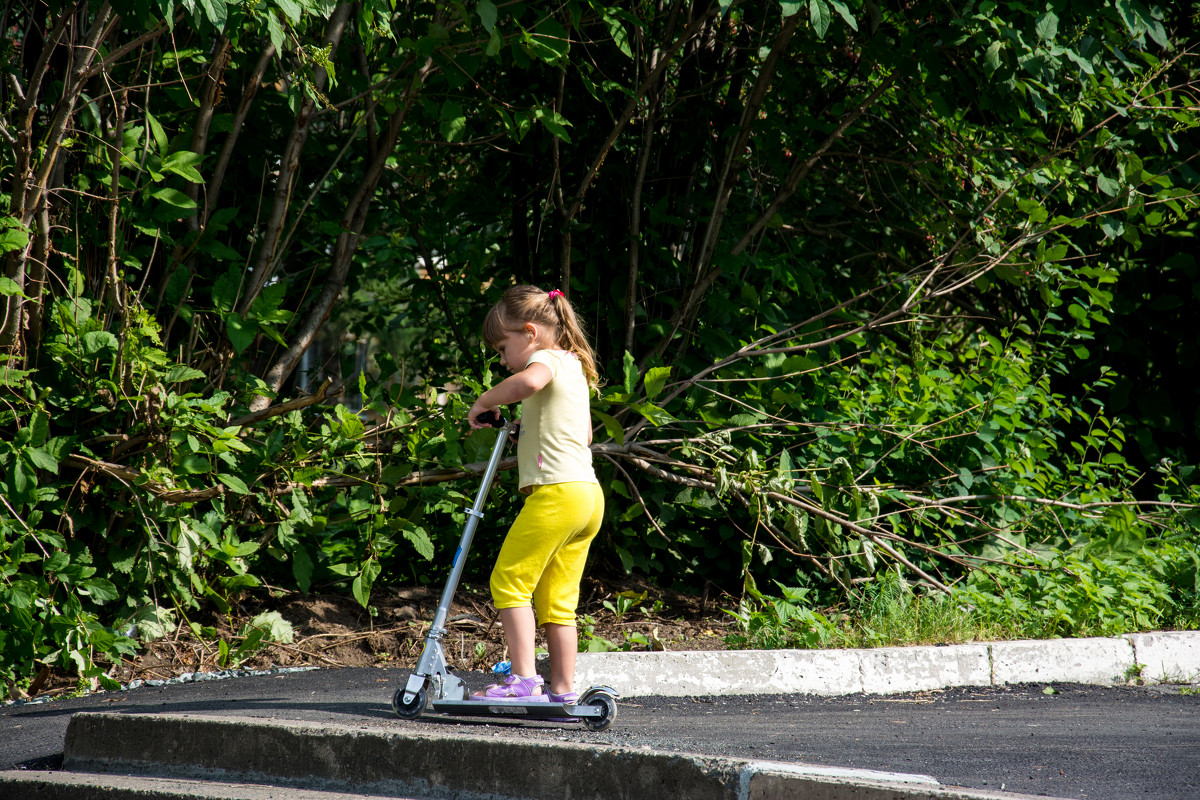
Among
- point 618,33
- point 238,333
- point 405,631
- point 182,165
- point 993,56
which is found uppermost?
point 618,33

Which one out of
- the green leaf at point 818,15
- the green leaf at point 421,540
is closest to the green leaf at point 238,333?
the green leaf at point 421,540

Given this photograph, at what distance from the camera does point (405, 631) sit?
5184mm

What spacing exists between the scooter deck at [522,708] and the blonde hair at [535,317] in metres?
1.21

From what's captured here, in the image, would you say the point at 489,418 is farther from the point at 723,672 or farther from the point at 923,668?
the point at 923,668

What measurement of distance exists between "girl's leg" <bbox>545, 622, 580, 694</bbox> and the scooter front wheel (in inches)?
16.9

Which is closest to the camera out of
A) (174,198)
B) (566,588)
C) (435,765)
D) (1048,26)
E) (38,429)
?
(435,765)

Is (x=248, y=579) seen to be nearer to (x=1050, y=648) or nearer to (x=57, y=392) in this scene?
(x=57, y=392)

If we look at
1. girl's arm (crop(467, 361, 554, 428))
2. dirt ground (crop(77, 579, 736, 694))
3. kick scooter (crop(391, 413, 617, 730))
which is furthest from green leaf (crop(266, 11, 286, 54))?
dirt ground (crop(77, 579, 736, 694))

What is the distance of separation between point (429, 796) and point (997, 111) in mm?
4482

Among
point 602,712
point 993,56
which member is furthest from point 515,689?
point 993,56

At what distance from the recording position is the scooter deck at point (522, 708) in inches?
124

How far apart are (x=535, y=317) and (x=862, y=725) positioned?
192 centimetres

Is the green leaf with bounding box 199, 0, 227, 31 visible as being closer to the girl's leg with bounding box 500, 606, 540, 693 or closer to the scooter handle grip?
the scooter handle grip

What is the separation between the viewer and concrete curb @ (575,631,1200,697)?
427 centimetres
